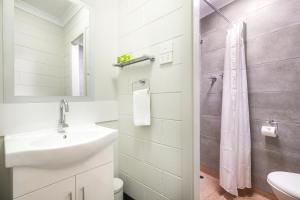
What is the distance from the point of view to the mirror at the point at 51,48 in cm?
106

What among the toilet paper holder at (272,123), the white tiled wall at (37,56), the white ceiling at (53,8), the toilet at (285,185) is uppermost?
the white ceiling at (53,8)

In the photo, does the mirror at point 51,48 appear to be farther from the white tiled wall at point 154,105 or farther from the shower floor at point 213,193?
the shower floor at point 213,193

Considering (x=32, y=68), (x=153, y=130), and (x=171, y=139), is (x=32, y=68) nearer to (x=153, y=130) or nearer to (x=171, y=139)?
(x=153, y=130)

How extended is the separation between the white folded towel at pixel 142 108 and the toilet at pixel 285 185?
3.65 ft

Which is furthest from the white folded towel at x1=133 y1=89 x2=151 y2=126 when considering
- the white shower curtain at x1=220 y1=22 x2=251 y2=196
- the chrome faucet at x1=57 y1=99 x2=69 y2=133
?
the white shower curtain at x1=220 y1=22 x2=251 y2=196

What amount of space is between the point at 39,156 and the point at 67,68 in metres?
0.81

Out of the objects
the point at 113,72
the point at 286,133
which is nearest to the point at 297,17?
the point at 286,133

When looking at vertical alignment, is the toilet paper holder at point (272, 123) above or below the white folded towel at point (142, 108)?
below

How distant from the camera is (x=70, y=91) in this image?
129cm

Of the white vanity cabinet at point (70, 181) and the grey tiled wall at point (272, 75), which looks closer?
the white vanity cabinet at point (70, 181)

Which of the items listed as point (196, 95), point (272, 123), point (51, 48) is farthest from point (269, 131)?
point (51, 48)

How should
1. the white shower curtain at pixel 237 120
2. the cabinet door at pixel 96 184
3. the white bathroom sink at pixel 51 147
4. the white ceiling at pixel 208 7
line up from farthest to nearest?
the white ceiling at pixel 208 7 → the white shower curtain at pixel 237 120 → the cabinet door at pixel 96 184 → the white bathroom sink at pixel 51 147

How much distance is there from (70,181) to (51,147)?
10.3 inches

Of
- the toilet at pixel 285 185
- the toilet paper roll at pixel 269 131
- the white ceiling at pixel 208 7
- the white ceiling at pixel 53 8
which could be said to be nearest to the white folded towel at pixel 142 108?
the white ceiling at pixel 53 8
